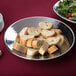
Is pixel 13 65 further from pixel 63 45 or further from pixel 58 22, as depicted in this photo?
pixel 58 22

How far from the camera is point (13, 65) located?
3.47 ft

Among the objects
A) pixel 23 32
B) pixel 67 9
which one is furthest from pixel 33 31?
pixel 67 9

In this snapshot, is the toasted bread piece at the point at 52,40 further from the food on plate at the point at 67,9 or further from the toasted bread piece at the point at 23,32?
the food on plate at the point at 67,9

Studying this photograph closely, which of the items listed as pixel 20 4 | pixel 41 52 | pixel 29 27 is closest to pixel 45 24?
pixel 29 27

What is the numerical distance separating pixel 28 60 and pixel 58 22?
0.30 metres

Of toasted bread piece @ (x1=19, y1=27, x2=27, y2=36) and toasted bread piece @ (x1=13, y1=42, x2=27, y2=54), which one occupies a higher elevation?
toasted bread piece @ (x1=19, y1=27, x2=27, y2=36)

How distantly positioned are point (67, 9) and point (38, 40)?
0.37 metres

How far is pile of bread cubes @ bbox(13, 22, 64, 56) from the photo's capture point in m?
1.06

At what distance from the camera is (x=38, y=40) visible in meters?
1.08

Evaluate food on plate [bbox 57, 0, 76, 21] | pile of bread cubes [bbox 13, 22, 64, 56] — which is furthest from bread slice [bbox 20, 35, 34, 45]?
food on plate [bbox 57, 0, 76, 21]

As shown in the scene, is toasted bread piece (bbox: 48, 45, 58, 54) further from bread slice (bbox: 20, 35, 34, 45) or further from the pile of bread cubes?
bread slice (bbox: 20, 35, 34, 45)

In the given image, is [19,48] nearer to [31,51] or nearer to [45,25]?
[31,51]

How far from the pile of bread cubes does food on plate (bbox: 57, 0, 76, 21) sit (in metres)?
0.17

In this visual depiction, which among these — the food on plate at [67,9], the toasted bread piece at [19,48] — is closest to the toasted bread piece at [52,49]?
the toasted bread piece at [19,48]
